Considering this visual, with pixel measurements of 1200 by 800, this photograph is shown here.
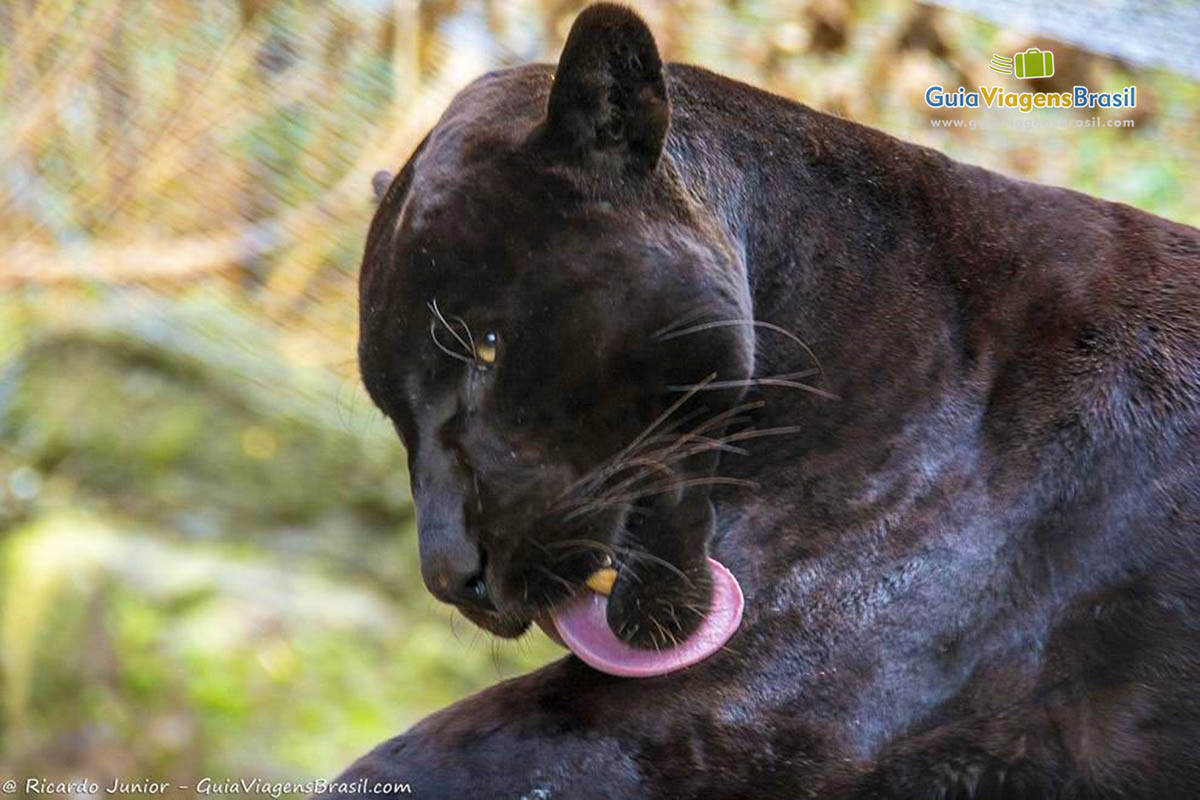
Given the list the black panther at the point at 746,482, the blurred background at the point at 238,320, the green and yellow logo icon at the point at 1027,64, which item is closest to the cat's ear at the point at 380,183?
the black panther at the point at 746,482

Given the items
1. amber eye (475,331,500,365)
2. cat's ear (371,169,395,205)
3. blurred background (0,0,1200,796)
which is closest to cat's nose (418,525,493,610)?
amber eye (475,331,500,365)

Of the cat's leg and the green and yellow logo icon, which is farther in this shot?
the green and yellow logo icon

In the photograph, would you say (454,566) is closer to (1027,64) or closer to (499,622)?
(499,622)

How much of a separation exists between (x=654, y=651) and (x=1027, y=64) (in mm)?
3080

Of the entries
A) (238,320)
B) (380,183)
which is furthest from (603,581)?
(238,320)

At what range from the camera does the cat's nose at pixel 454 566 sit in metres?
2.10

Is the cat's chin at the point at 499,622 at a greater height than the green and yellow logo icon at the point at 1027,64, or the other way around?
the cat's chin at the point at 499,622

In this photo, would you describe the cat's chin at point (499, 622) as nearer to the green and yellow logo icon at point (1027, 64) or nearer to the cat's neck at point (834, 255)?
the cat's neck at point (834, 255)

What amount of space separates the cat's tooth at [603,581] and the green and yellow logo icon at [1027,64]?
2.90 m

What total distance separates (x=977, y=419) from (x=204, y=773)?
320 centimetres

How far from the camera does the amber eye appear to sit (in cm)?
209

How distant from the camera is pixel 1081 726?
84.7 inches

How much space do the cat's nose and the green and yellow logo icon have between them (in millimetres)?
3046

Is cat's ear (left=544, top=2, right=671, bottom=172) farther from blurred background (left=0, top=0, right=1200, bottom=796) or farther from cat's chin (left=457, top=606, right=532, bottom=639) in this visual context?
blurred background (left=0, top=0, right=1200, bottom=796)
